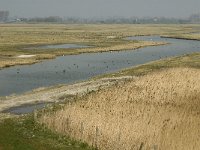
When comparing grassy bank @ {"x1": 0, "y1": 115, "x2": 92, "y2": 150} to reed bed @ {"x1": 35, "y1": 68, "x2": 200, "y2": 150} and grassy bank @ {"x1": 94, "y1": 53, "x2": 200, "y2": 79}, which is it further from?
grassy bank @ {"x1": 94, "y1": 53, "x2": 200, "y2": 79}

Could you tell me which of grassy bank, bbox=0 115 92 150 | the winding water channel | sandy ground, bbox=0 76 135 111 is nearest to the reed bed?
grassy bank, bbox=0 115 92 150

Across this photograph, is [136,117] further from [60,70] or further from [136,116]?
[60,70]

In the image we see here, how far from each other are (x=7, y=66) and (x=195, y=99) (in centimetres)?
4462

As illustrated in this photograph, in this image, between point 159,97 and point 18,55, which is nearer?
point 159,97

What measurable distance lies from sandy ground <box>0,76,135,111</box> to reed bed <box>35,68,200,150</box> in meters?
3.88

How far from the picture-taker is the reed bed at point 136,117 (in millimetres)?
28312

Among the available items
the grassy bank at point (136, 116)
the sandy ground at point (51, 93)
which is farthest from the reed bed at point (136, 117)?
the sandy ground at point (51, 93)

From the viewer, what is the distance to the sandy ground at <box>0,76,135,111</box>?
1743 inches

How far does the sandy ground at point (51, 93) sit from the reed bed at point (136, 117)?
388cm

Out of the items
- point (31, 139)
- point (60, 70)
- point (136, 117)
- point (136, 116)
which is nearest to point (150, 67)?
point (60, 70)

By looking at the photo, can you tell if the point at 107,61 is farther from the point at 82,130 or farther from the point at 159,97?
the point at 82,130

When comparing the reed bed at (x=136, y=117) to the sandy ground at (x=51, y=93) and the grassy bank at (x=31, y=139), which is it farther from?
the sandy ground at (x=51, y=93)

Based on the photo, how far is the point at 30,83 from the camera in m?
59.6

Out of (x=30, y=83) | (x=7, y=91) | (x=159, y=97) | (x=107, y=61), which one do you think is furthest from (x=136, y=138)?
(x=107, y=61)
